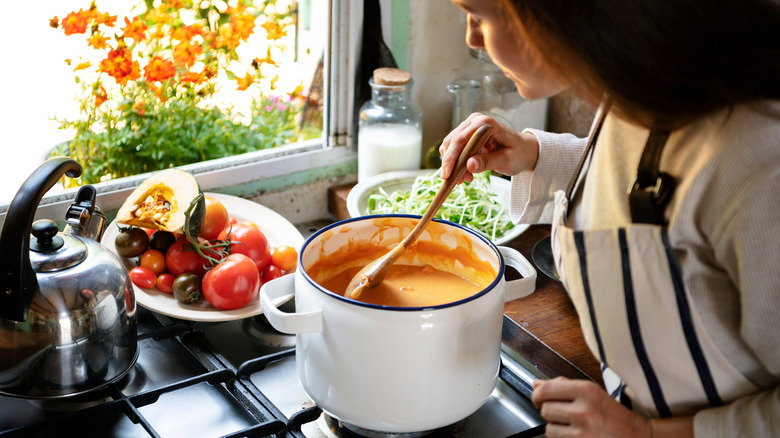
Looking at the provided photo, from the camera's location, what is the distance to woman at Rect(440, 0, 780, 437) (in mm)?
554

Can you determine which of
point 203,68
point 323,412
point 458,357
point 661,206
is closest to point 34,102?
point 203,68

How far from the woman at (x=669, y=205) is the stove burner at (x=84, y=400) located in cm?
51

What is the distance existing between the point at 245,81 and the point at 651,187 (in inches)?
36.0

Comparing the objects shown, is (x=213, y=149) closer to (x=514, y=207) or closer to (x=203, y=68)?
(x=203, y=68)

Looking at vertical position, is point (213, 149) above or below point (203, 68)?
below

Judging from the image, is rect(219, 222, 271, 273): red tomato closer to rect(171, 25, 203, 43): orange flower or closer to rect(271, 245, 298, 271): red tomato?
rect(271, 245, 298, 271): red tomato

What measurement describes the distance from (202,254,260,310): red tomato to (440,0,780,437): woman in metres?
0.46

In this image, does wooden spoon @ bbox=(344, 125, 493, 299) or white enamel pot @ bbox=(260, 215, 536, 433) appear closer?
white enamel pot @ bbox=(260, 215, 536, 433)

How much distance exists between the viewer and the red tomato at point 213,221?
1.14m

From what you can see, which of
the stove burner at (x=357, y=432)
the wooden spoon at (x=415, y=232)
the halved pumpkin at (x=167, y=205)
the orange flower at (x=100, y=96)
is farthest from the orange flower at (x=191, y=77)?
the stove burner at (x=357, y=432)

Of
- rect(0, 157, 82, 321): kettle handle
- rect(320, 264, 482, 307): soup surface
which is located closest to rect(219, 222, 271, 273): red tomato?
rect(320, 264, 482, 307): soup surface

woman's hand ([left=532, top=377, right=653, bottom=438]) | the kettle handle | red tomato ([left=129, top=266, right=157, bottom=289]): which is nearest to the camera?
woman's hand ([left=532, top=377, right=653, bottom=438])

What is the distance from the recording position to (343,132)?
55.9 inches

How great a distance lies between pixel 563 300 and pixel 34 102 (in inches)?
34.5
